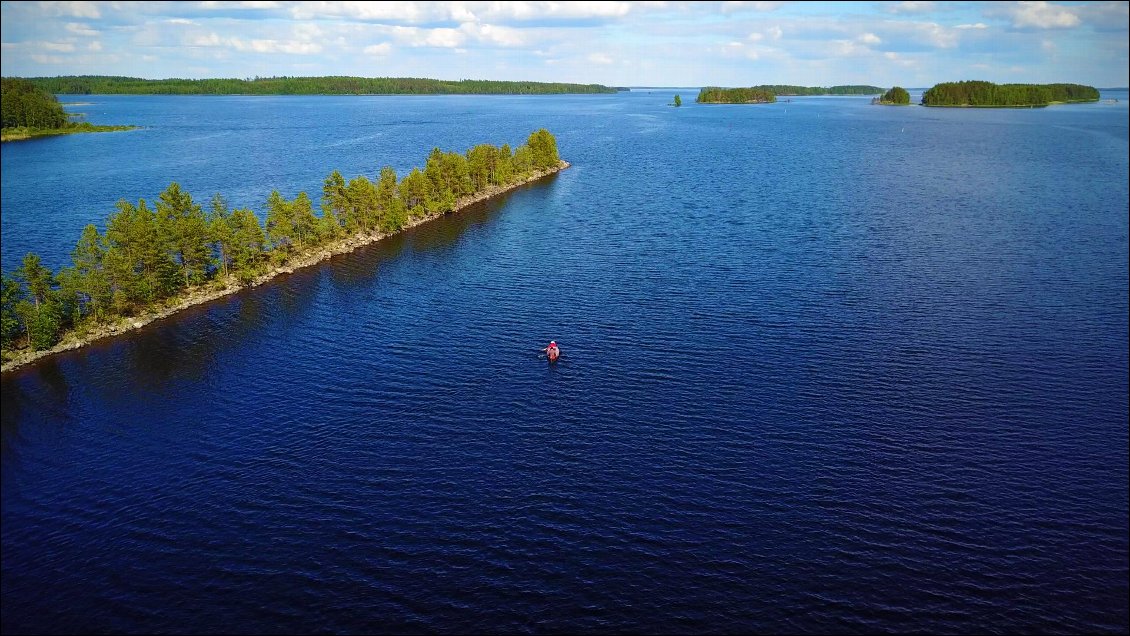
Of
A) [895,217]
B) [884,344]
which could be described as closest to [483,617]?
[884,344]

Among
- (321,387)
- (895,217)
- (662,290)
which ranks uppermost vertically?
(895,217)

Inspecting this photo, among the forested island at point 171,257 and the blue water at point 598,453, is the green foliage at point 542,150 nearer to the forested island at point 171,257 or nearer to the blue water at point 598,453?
the forested island at point 171,257

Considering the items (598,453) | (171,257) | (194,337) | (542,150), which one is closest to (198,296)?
(171,257)

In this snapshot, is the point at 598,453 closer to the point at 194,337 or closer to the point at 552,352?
the point at 552,352

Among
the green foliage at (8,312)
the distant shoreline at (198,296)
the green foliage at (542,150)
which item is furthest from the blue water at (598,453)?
the green foliage at (542,150)

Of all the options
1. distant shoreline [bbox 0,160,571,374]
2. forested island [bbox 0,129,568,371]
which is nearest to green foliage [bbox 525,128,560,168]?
distant shoreline [bbox 0,160,571,374]

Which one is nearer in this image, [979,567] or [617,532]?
[979,567]

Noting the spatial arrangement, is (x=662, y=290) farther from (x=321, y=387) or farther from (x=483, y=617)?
(x=483, y=617)
